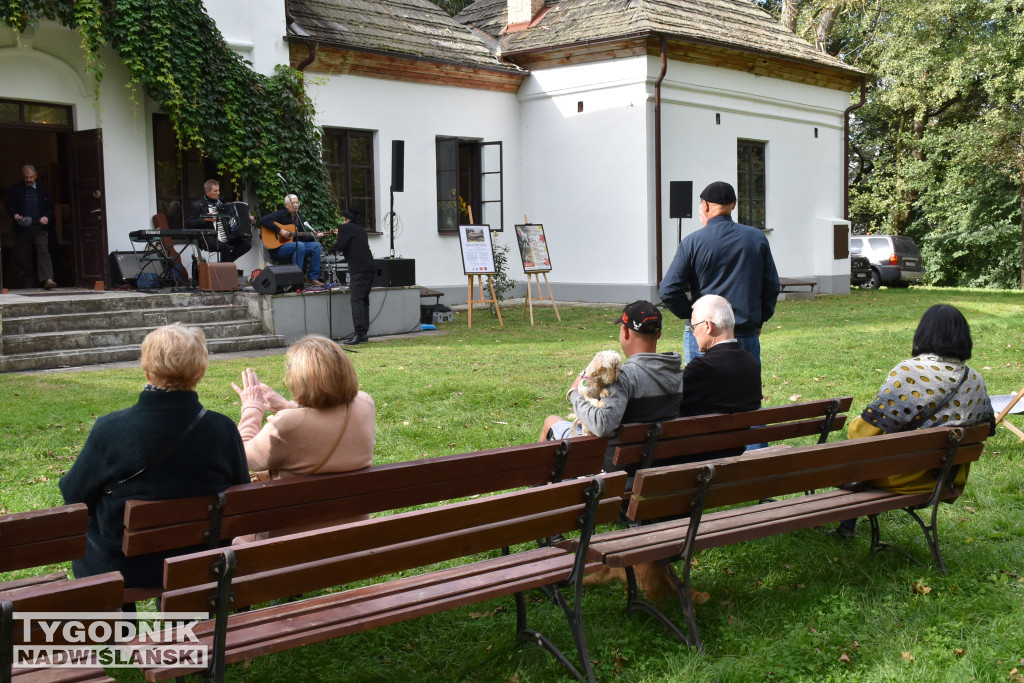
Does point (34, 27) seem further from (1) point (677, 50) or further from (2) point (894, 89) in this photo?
(2) point (894, 89)

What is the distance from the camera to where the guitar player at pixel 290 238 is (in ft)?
49.0

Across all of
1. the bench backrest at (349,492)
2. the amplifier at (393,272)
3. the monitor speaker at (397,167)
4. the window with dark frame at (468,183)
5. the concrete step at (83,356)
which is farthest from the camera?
the window with dark frame at (468,183)

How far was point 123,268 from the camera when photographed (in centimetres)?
1423

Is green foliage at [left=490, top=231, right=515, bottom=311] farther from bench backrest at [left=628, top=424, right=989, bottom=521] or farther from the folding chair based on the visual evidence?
bench backrest at [left=628, top=424, right=989, bottom=521]

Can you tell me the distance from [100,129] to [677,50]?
33.1 feet

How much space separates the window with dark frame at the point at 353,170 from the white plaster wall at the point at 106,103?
3.25 m

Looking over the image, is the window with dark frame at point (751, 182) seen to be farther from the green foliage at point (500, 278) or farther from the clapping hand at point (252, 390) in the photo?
the clapping hand at point (252, 390)

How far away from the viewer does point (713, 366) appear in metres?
4.85

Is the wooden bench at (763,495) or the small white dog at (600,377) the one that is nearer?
the wooden bench at (763,495)

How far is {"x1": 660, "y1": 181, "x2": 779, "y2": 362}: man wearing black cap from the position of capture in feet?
19.6

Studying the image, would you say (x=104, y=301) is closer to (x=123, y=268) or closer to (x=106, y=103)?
(x=123, y=268)

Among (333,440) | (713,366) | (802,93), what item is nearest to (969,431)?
(713,366)

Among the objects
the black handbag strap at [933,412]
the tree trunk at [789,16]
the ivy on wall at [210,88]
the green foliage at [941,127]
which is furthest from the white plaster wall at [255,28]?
the green foliage at [941,127]

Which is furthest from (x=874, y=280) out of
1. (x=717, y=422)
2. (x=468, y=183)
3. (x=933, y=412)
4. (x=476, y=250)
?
(x=717, y=422)
